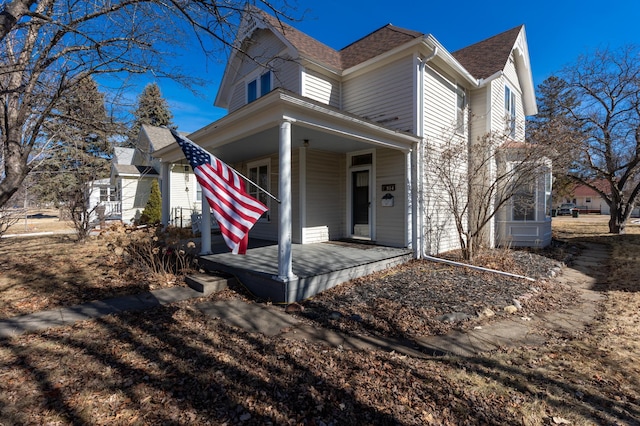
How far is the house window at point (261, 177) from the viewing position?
389 inches

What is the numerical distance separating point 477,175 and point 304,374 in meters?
6.98

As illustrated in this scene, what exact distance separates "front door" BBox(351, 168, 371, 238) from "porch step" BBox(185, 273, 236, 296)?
4.46 metres

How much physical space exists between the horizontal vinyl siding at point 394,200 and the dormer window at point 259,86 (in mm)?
4706

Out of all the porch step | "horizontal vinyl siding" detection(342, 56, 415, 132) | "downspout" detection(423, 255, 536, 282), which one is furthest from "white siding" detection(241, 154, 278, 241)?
"downspout" detection(423, 255, 536, 282)

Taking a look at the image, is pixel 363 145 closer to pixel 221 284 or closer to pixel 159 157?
pixel 221 284

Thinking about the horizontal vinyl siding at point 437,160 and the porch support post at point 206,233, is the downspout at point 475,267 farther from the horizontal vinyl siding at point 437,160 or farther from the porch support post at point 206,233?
the porch support post at point 206,233

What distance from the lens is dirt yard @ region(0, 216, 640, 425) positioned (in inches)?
91.3

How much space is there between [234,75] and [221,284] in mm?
9396

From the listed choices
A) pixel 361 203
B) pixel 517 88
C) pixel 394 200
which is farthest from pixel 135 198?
Result: pixel 517 88

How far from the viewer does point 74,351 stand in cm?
320

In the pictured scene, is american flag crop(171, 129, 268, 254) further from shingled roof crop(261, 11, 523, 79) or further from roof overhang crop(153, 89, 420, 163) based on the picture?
shingled roof crop(261, 11, 523, 79)

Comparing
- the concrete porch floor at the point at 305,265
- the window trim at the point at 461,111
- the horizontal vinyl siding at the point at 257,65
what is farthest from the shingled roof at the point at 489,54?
the concrete porch floor at the point at 305,265

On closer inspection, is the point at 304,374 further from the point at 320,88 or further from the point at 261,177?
the point at 320,88

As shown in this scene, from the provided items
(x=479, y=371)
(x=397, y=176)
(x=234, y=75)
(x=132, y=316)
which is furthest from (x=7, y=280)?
(x=234, y=75)
